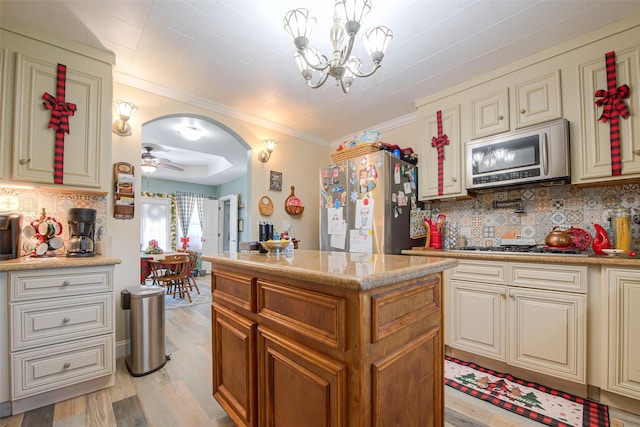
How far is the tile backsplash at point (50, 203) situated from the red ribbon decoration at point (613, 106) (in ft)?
12.9

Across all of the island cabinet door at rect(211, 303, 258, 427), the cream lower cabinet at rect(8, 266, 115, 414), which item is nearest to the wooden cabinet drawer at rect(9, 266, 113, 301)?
the cream lower cabinet at rect(8, 266, 115, 414)

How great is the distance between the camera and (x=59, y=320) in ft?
5.90

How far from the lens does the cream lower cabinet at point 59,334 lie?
66.0 inches

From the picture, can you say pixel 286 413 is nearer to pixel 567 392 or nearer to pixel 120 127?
pixel 567 392

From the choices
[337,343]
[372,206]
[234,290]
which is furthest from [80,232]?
[372,206]

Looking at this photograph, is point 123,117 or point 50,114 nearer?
point 50,114

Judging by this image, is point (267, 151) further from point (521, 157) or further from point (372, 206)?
point (521, 157)

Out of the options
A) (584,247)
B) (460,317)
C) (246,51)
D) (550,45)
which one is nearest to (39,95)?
(246,51)

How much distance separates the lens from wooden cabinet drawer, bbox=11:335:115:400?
1674 mm

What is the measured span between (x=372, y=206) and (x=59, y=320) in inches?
100

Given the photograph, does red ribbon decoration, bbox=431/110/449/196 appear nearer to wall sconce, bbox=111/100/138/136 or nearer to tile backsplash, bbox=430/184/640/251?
tile backsplash, bbox=430/184/640/251

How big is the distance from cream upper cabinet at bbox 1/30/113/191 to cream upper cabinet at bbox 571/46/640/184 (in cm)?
364

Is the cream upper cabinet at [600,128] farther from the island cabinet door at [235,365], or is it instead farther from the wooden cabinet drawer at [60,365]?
the wooden cabinet drawer at [60,365]

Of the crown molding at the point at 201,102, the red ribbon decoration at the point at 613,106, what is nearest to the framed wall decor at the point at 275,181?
the crown molding at the point at 201,102
